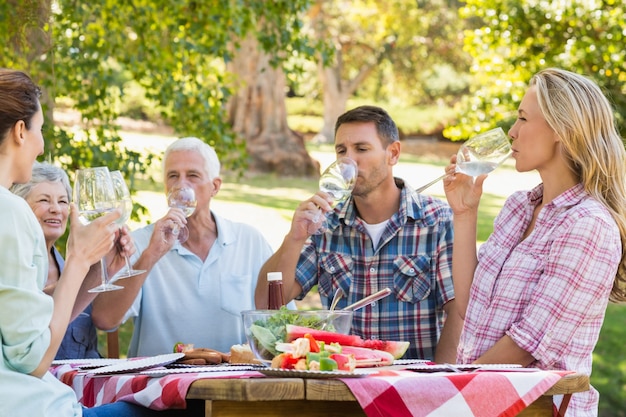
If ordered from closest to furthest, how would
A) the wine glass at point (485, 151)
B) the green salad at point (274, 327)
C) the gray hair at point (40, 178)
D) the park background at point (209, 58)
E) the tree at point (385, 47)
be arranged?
the green salad at point (274, 327) < the wine glass at point (485, 151) < the gray hair at point (40, 178) < the park background at point (209, 58) < the tree at point (385, 47)

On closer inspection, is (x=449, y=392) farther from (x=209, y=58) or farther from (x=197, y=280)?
(x=209, y=58)

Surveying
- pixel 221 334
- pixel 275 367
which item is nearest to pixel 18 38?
pixel 221 334

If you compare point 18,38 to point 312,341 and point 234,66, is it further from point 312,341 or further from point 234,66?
point 234,66

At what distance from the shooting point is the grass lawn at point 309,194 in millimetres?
8641

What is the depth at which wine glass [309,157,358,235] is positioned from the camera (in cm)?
373

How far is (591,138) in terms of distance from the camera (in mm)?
3480

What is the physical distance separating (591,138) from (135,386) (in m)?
1.81

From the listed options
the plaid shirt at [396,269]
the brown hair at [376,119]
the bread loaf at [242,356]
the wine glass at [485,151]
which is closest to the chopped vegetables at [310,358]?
the bread loaf at [242,356]

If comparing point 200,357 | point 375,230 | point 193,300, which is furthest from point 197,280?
point 200,357

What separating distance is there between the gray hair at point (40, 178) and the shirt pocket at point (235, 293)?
0.83m

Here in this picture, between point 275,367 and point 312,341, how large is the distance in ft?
0.43

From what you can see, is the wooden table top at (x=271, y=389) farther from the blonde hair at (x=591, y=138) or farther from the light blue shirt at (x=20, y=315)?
the blonde hair at (x=591, y=138)

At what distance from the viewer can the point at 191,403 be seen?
11.3 ft

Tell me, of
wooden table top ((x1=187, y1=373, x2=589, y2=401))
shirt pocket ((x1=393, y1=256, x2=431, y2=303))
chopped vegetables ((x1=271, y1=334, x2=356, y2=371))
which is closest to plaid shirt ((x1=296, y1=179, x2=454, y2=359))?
shirt pocket ((x1=393, y1=256, x2=431, y2=303))
